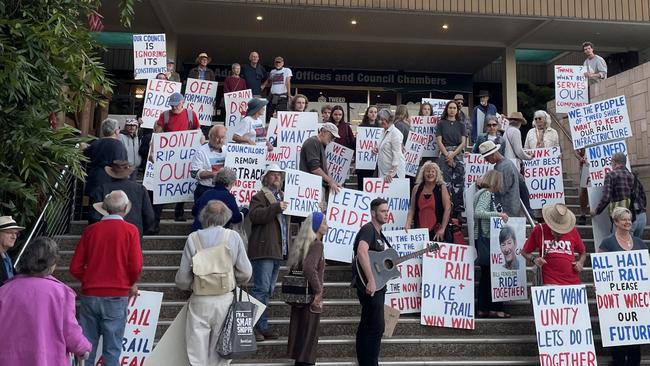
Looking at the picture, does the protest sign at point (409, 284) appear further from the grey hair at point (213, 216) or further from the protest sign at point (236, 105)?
the protest sign at point (236, 105)

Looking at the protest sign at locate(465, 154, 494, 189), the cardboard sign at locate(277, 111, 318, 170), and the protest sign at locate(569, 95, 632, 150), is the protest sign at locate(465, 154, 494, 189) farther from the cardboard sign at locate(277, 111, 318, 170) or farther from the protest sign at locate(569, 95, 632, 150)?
the cardboard sign at locate(277, 111, 318, 170)

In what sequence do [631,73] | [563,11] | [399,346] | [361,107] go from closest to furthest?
1. [399,346]
2. [631,73]
3. [563,11]
4. [361,107]

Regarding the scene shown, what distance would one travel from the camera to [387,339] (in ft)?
22.7

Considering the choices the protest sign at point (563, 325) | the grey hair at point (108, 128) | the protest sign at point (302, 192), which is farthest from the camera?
the grey hair at point (108, 128)

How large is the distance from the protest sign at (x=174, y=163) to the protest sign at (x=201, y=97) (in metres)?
3.09

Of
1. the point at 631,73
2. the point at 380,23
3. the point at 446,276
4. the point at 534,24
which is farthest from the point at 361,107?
the point at 446,276

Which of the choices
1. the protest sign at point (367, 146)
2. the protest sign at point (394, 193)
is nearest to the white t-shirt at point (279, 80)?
the protest sign at point (367, 146)

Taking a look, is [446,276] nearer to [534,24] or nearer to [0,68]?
[0,68]

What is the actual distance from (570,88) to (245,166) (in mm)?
6893

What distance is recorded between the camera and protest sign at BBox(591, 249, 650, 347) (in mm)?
6504

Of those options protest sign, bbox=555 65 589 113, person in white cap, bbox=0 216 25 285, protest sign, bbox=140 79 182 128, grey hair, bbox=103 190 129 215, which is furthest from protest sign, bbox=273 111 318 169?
person in white cap, bbox=0 216 25 285

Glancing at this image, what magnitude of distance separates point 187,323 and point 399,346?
2651mm

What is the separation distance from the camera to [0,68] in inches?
203

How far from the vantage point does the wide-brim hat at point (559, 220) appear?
6.56m
